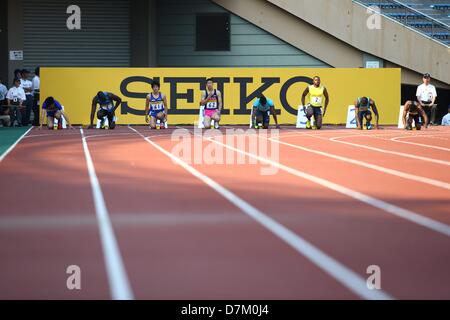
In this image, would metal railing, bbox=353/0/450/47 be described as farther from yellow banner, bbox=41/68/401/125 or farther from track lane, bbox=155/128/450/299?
track lane, bbox=155/128/450/299

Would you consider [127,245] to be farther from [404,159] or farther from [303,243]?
[404,159]

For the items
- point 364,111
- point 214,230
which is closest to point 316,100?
point 364,111

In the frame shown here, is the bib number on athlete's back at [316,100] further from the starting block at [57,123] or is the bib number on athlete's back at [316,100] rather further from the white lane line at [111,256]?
the white lane line at [111,256]

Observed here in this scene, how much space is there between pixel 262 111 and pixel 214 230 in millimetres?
21179

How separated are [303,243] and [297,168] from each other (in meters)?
6.96

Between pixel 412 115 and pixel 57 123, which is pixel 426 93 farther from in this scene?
pixel 57 123

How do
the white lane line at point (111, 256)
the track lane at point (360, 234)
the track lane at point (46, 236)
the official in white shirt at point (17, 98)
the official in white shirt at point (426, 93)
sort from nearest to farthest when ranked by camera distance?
the white lane line at point (111, 256), the track lane at point (46, 236), the track lane at point (360, 234), the official in white shirt at point (426, 93), the official in white shirt at point (17, 98)

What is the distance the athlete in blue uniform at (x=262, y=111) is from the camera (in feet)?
95.9

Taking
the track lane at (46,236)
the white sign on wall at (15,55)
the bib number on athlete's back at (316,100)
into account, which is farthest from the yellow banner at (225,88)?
the track lane at (46,236)

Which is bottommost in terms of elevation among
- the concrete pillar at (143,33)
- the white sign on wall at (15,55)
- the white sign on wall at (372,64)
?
the white sign on wall at (372,64)

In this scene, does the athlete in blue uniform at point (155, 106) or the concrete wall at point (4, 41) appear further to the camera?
the concrete wall at point (4, 41)

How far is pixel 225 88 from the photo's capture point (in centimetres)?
3222

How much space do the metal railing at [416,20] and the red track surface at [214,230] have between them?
68.6 ft

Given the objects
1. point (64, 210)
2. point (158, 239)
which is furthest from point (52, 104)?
point (158, 239)
